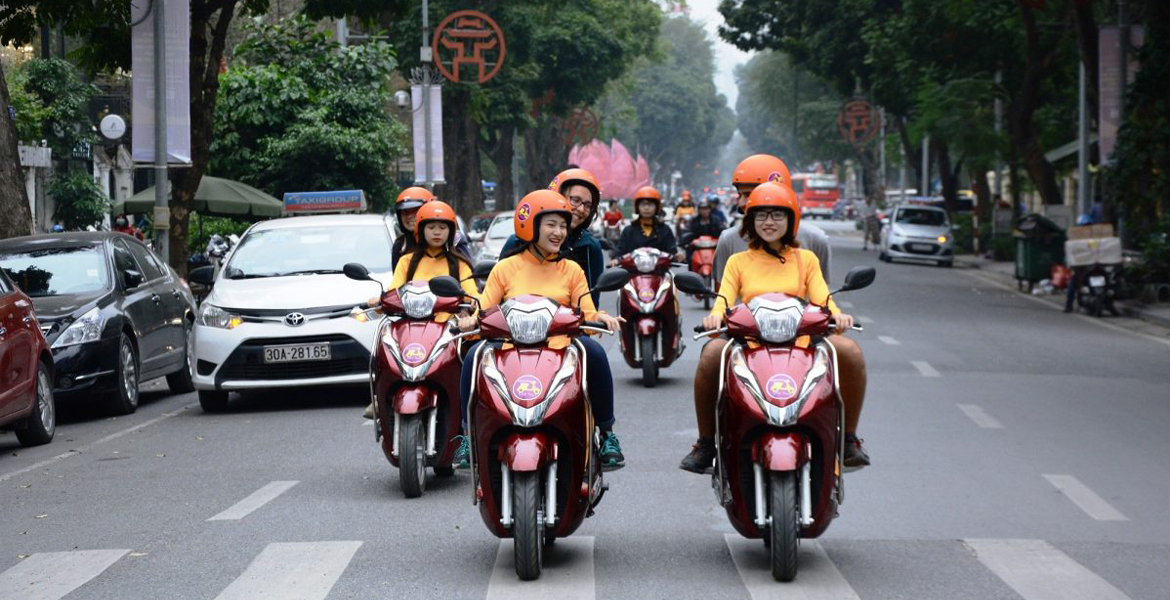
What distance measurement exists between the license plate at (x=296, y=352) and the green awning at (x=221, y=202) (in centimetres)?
1577

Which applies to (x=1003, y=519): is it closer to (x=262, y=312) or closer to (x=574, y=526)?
(x=574, y=526)

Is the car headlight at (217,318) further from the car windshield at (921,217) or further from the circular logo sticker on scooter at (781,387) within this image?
the car windshield at (921,217)

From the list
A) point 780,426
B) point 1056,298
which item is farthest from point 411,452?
point 1056,298

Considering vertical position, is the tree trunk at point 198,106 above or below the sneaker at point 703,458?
above

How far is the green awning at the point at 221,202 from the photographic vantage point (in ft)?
93.8

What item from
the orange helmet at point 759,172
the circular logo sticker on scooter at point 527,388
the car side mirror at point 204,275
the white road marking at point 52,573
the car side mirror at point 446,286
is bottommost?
the white road marking at point 52,573

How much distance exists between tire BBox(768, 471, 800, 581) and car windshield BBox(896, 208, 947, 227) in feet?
123

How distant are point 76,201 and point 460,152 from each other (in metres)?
12.6

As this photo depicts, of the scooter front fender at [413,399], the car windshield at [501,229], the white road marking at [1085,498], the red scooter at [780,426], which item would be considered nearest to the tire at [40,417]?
the scooter front fender at [413,399]

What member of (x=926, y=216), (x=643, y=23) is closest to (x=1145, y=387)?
(x=926, y=216)

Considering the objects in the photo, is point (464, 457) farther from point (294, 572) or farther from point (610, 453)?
point (294, 572)

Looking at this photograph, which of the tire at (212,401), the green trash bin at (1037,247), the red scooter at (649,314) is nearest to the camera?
the tire at (212,401)

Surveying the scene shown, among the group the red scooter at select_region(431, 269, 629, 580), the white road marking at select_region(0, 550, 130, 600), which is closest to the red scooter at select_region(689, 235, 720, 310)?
the white road marking at select_region(0, 550, 130, 600)

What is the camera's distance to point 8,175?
1669 cm
